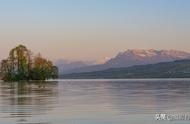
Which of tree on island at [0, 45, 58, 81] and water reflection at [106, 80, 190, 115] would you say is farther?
tree on island at [0, 45, 58, 81]

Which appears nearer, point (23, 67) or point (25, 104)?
point (25, 104)

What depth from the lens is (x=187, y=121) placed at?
25047 millimetres

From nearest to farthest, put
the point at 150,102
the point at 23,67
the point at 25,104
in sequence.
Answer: the point at 25,104 → the point at 150,102 → the point at 23,67

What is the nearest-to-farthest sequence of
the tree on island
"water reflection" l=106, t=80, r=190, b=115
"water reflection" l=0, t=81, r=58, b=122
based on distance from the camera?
"water reflection" l=0, t=81, r=58, b=122 → "water reflection" l=106, t=80, r=190, b=115 → the tree on island

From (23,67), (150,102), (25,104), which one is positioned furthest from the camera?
(23,67)

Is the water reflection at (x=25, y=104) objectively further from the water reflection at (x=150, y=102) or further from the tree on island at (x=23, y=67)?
the tree on island at (x=23, y=67)

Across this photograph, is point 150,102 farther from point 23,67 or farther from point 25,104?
point 23,67

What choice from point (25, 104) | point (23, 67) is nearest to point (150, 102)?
point (25, 104)

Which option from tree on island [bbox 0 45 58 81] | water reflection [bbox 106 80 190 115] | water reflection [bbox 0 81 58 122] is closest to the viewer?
water reflection [bbox 0 81 58 122]

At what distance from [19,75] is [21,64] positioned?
4.01 m

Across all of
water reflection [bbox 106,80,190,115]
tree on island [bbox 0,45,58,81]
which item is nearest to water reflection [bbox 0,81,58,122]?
water reflection [bbox 106,80,190,115]

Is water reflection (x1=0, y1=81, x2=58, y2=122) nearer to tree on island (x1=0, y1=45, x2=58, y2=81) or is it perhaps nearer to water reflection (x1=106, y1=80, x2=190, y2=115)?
water reflection (x1=106, y1=80, x2=190, y2=115)

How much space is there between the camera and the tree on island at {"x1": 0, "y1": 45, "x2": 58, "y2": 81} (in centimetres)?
17112

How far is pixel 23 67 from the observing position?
172 m
